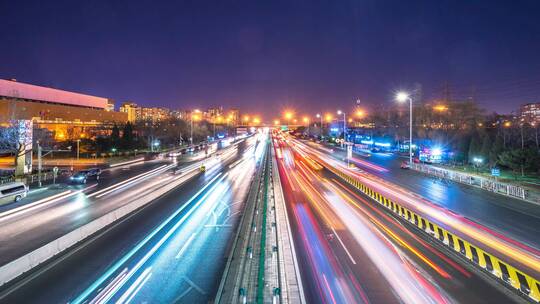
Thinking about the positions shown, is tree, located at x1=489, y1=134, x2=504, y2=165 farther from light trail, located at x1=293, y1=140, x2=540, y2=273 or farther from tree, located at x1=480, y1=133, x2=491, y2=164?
light trail, located at x1=293, y1=140, x2=540, y2=273

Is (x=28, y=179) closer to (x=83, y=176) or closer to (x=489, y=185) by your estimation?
(x=83, y=176)

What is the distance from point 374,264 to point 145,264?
400 inches

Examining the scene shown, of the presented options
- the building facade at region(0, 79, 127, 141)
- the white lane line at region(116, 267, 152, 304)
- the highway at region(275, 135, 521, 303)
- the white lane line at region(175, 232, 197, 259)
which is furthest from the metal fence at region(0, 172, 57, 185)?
the building facade at region(0, 79, 127, 141)

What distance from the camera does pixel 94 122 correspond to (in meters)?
111

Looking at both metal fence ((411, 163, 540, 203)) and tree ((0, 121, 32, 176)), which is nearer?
metal fence ((411, 163, 540, 203))

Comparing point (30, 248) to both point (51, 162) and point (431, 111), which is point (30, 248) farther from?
point (431, 111)

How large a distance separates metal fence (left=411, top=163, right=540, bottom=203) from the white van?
1691 inches

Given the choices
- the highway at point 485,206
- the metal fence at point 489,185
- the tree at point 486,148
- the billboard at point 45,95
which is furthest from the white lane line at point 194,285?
the billboard at point 45,95

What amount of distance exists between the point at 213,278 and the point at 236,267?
107 cm

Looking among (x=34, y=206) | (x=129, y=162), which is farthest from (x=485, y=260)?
(x=129, y=162)

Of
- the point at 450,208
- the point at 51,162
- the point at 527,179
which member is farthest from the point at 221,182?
the point at 51,162

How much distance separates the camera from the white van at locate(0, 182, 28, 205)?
24.9 m

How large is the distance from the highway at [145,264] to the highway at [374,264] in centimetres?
423

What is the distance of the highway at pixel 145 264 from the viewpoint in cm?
1148
